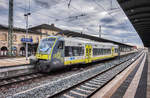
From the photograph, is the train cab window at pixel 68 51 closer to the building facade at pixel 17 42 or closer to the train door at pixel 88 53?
the train door at pixel 88 53

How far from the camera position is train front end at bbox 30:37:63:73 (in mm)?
8469

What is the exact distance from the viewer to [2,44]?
29.3 m

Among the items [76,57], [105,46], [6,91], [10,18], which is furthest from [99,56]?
[10,18]

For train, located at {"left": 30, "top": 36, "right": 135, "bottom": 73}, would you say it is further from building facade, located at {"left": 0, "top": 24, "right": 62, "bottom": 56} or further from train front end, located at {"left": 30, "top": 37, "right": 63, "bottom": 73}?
building facade, located at {"left": 0, "top": 24, "right": 62, "bottom": 56}

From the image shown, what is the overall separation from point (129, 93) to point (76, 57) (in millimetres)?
6384

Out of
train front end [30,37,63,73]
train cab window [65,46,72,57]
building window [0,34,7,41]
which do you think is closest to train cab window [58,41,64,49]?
train front end [30,37,63,73]

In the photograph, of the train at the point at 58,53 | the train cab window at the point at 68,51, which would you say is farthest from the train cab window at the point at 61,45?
the train cab window at the point at 68,51

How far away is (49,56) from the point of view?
8484 millimetres

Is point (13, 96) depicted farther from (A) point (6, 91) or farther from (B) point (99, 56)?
(B) point (99, 56)

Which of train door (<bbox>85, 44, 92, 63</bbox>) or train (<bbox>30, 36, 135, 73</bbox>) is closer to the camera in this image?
train (<bbox>30, 36, 135, 73</bbox>)

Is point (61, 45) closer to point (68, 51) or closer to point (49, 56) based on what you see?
point (68, 51)

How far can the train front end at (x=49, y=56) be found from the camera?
8.47 metres

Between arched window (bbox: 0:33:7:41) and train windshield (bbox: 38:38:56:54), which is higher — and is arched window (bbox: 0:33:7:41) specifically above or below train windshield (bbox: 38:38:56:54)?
above

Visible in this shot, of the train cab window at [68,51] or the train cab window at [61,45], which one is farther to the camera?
the train cab window at [68,51]
